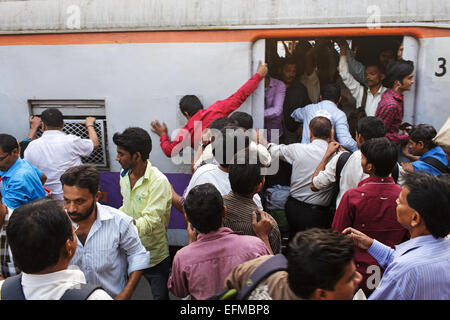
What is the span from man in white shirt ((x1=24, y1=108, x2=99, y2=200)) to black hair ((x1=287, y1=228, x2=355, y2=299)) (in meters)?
2.89

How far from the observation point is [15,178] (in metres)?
2.81

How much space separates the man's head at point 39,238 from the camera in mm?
1428

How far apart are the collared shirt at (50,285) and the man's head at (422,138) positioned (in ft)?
9.21

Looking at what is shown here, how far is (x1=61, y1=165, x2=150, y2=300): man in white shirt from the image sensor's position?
2.06m

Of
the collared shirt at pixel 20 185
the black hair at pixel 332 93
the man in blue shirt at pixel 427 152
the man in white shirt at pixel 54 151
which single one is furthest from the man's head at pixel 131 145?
the man in blue shirt at pixel 427 152

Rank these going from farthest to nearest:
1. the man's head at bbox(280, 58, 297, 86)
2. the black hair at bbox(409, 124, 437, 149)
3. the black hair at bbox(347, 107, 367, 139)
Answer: the man's head at bbox(280, 58, 297, 86), the black hair at bbox(347, 107, 367, 139), the black hair at bbox(409, 124, 437, 149)

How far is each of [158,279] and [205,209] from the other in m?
1.20

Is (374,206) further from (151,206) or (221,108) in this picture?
(221,108)

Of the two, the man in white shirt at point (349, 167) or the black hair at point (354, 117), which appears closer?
the man in white shirt at point (349, 167)

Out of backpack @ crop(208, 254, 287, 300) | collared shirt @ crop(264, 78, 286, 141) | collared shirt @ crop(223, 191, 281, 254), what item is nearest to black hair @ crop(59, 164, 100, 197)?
collared shirt @ crop(223, 191, 281, 254)

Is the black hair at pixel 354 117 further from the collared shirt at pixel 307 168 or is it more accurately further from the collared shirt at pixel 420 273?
the collared shirt at pixel 420 273

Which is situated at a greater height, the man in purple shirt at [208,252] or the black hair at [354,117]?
the black hair at [354,117]

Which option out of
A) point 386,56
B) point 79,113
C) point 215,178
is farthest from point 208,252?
point 386,56

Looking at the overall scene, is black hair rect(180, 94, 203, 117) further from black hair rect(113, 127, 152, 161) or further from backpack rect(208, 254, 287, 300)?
backpack rect(208, 254, 287, 300)
